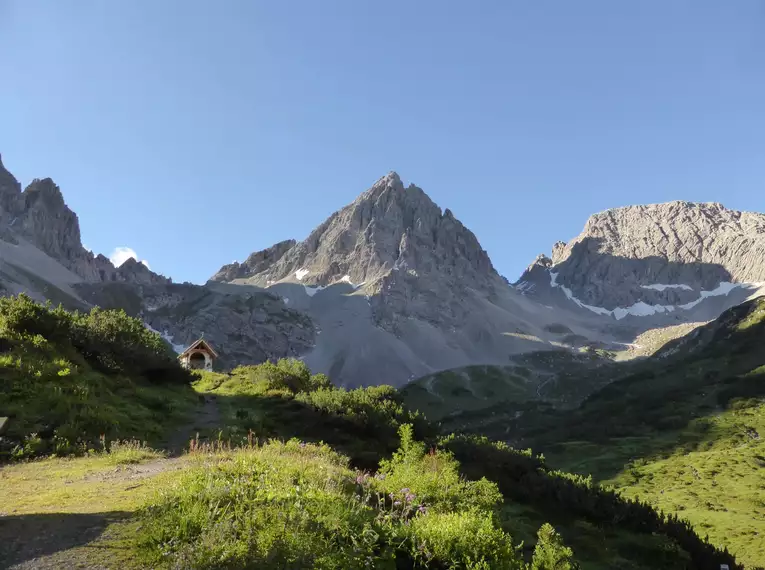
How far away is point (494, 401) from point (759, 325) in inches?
3223

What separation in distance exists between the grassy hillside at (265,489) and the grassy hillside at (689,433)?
1483cm

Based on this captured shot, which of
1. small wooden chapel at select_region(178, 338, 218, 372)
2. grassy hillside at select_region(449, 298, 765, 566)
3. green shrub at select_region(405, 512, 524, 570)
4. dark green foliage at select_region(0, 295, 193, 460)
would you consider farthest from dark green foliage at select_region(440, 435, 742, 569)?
small wooden chapel at select_region(178, 338, 218, 372)

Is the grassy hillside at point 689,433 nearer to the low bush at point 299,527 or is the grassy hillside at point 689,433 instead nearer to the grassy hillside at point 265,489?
the grassy hillside at point 265,489

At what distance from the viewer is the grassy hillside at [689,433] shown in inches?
1451

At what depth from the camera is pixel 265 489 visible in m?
8.89

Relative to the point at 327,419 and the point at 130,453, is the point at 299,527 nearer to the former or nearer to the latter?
the point at 130,453

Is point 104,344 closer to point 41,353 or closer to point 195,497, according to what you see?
point 41,353

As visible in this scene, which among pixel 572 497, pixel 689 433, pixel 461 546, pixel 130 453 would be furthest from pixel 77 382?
pixel 689 433

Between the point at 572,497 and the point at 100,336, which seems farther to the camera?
the point at 100,336

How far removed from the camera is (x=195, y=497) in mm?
8586

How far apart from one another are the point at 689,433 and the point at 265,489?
8714 cm

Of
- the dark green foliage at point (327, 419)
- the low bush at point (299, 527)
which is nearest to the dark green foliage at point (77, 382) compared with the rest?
the dark green foliage at point (327, 419)

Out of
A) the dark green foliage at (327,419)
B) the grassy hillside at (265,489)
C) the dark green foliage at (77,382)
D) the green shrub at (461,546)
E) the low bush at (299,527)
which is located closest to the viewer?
the low bush at (299,527)

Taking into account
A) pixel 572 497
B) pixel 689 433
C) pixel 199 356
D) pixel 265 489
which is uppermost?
pixel 265 489
